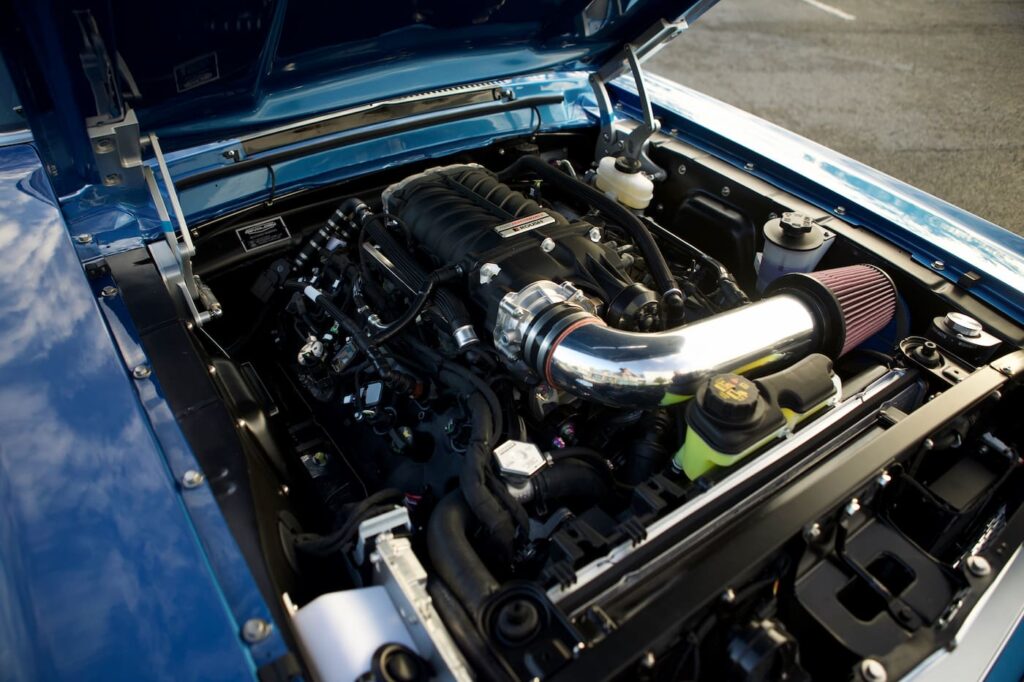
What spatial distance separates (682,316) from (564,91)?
108 centimetres

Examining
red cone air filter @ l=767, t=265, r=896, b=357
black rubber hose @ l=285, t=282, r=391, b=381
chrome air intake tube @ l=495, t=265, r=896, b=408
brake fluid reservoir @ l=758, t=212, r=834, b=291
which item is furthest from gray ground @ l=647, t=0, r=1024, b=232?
black rubber hose @ l=285, t=282, r=391, b=381

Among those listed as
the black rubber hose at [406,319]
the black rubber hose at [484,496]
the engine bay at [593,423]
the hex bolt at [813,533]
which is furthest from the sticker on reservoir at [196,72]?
the hex bolt at [813,533]

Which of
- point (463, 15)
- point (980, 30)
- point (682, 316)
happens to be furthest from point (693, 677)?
point (980, 30)

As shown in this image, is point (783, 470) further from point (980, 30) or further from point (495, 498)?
point (980, 30)

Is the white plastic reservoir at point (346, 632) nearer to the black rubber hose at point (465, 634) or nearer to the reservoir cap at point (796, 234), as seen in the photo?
the black rubber hose at point (465, 634)

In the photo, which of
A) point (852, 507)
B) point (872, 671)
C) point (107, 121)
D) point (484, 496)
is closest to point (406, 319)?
point (484, 496)

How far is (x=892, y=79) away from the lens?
564 centimetres

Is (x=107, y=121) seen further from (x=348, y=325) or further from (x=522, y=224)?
(x=522, y=224)

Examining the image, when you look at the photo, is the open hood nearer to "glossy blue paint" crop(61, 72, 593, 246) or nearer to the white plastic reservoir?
"glossy blue paint" crop(61, 72, 593, 246)

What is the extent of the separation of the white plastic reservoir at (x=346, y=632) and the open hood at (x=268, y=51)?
1.01 meters

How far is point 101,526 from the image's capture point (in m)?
0.96

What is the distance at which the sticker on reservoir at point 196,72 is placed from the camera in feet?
4.68

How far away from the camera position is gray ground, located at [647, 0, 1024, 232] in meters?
4.46

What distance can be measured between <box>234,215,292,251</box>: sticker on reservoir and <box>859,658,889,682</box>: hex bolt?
5.31ft
